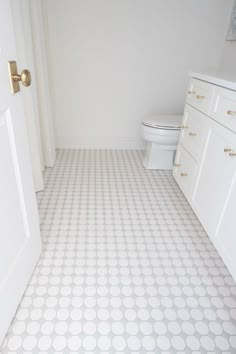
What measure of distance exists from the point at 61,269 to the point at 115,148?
1.71 metres

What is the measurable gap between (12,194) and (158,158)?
155 cm

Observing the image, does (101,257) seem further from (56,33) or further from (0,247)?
(56,33)

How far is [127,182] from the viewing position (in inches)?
83.4

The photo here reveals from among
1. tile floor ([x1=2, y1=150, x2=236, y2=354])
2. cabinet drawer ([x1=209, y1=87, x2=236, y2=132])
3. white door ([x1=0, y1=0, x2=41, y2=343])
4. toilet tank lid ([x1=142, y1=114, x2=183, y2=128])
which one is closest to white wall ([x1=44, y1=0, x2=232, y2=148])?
toilet tank lid ([x1=142, y1=114, x2=183, y2=128])

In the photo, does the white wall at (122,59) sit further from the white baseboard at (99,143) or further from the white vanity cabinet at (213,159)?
the white vanity cabinet at (213,159)

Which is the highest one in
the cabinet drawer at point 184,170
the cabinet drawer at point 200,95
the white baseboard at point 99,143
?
the cabinet drawer at point 200,95

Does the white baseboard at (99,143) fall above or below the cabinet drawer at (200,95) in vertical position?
below

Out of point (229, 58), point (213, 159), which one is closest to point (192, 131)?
point (213, 159)

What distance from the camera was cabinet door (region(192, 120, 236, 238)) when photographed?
120cm

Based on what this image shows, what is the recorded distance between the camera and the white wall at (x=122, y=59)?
2225 mm

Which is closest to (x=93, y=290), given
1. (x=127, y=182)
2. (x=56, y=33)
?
(x=127, y=182)

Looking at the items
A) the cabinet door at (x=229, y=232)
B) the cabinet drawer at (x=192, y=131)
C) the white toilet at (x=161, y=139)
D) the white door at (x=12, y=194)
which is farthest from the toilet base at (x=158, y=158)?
the white door at (x=12, y=194)

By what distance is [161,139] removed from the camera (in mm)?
2086

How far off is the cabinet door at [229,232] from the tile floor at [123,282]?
5.7 inches
